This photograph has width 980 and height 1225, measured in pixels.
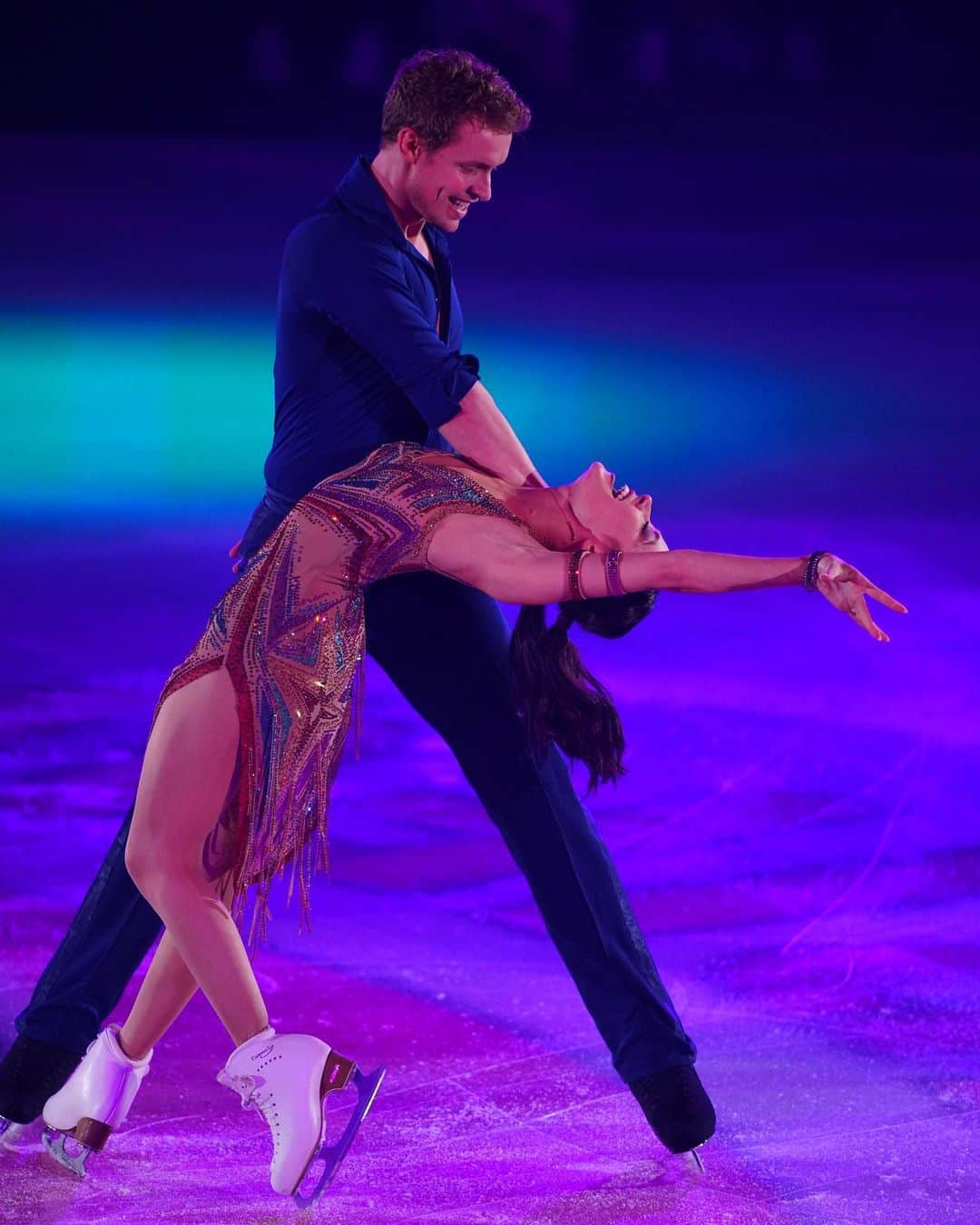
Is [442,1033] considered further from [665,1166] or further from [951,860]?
[951,860]

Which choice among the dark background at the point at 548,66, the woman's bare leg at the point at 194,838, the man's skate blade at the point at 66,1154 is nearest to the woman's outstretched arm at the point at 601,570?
the woman's bare leg at the point at 194,838

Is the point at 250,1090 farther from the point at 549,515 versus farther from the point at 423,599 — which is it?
the point at 549,515

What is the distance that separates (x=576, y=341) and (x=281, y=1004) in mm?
2949

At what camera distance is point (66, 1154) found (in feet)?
9.37

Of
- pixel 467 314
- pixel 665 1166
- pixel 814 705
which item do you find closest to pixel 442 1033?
pixel 665 1166

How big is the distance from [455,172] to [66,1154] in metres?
1.69

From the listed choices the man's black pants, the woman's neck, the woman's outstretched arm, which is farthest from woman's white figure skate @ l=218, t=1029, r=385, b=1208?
the woman's neck

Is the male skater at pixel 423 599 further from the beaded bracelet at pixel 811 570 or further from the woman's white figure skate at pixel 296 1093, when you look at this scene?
the beaded bracelet at pixel 811 570

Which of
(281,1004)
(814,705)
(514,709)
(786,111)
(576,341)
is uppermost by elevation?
(786,111)

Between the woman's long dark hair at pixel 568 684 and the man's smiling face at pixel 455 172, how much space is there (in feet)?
2.24

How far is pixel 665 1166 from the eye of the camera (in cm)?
288

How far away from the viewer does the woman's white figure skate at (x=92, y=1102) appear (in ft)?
9.36

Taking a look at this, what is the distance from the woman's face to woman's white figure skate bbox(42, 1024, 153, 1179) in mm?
1108

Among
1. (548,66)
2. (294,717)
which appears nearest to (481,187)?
(294,717)
